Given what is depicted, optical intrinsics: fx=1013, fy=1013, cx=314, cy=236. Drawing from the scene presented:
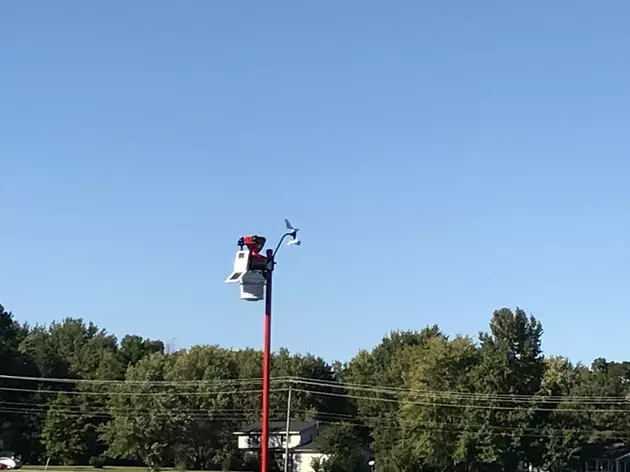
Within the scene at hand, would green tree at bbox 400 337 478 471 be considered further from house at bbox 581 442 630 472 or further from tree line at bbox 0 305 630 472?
house at bbox 581 442 630 472

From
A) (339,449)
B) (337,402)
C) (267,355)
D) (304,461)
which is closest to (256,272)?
(267,355)

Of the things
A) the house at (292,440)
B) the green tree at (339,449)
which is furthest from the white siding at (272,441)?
the green tree at (339,449)

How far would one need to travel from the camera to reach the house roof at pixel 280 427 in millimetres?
109194

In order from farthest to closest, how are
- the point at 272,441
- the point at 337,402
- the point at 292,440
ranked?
the point at 337,402
the point at 272,441
the point at 292,440

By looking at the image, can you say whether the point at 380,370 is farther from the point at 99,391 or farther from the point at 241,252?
the point at 241,252

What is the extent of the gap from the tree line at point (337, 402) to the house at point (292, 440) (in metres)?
1.57

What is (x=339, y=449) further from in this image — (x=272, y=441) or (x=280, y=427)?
(x=272, y=441)

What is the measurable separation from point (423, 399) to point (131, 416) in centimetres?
3088

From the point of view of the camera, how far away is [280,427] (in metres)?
112

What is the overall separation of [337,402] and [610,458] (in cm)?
3173

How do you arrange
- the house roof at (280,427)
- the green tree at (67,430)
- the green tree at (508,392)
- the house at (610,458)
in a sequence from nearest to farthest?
the green tree at (508,392) < the house roof at (280,427) < the house at (610,458) < the green tree at (67,430)

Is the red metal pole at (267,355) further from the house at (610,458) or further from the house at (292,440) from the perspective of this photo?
the house at (610,458)

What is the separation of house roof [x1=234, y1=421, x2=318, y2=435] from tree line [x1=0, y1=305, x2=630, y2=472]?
1065 mm

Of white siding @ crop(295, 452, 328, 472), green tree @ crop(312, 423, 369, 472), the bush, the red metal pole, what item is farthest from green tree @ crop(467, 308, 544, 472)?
the red metal pole
